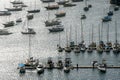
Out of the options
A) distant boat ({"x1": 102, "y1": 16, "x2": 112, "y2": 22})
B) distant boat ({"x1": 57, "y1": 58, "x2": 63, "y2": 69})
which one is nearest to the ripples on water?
distant boat ({"x1": 102, "y1": 16, "x2": 112, "y2": 22})

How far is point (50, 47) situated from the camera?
330ft

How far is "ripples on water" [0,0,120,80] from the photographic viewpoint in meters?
84.5

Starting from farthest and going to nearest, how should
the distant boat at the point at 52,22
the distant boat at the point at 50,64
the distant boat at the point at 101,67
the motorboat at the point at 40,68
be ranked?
the distant boat at the point at 52,22 → the distant boat at the point at 50,64 → the motorboat at the point at 40,68 → the distant boat at the point at 101,67

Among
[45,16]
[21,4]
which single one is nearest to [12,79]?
[45,16]

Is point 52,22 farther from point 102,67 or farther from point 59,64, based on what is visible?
point 102,67

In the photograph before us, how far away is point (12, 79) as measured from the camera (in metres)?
83.8

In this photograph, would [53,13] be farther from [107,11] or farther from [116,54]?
[116,54]

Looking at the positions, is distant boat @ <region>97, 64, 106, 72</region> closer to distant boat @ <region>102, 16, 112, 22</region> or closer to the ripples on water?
the ripples on water

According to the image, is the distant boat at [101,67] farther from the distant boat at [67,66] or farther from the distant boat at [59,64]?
the distant boat at [59,64]

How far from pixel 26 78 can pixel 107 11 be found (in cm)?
5054

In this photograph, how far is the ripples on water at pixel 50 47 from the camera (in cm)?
8451

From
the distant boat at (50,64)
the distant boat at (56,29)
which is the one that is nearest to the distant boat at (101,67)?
the distant boat at (50,64)

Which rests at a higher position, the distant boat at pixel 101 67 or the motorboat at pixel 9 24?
the motorboat at pixel 9 24

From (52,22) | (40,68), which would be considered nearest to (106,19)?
(52,22)
